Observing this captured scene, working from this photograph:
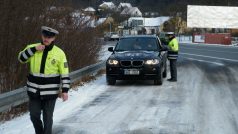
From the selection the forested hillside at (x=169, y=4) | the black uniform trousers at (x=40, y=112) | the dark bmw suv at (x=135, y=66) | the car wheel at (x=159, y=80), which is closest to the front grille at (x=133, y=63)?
the dark bmw suv at (x=135, y=66)

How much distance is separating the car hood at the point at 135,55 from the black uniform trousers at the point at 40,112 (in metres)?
8.39

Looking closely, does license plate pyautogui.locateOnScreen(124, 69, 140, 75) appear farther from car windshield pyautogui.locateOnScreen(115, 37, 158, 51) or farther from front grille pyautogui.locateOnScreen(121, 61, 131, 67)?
car windshield pyautogui.locateOnScreen(115, 37, 158, 51)

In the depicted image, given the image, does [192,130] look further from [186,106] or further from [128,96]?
[128,96]

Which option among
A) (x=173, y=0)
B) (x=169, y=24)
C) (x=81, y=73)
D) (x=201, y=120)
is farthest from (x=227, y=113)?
(x=173, y=0)

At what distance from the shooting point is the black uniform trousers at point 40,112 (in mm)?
6695

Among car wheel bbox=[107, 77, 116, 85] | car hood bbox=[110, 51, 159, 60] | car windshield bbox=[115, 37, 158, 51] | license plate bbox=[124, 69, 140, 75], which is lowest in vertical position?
car wheel bbox=[107, 77, 116, 85]

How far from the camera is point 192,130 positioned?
857 centimetres

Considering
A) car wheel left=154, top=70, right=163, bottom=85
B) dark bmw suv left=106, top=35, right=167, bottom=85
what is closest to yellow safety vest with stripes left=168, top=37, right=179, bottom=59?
dark bmw suv left=106, top=35, right=167, bottom=85

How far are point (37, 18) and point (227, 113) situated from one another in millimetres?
4854

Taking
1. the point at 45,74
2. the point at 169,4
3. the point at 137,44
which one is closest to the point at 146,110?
the point at 45,74

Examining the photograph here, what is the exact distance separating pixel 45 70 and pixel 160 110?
14.9 ft

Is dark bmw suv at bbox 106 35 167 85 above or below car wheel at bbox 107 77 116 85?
above

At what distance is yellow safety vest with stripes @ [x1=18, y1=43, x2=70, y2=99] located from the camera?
6.55 m

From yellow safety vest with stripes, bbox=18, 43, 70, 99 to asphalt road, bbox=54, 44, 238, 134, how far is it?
1956 millimetres
